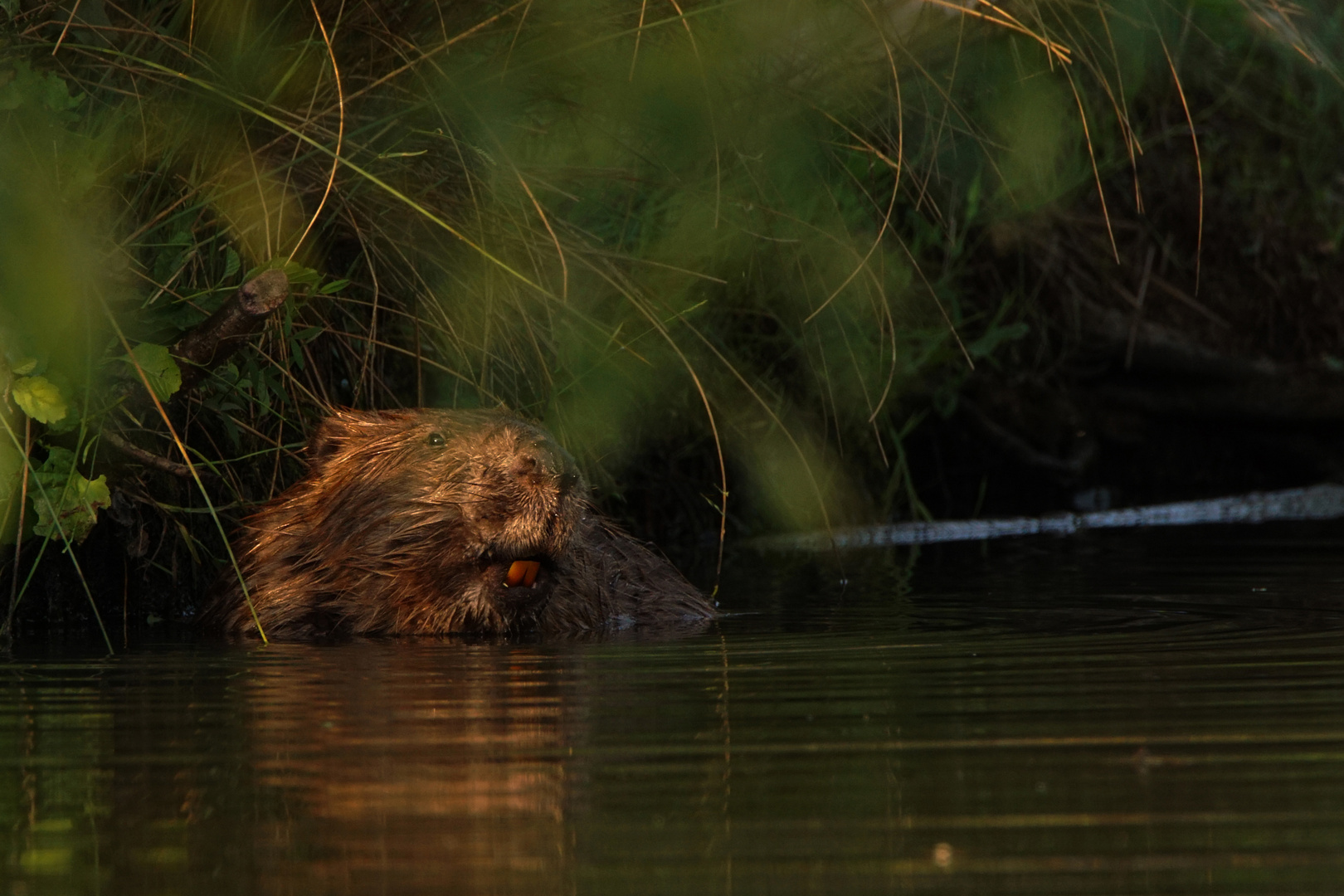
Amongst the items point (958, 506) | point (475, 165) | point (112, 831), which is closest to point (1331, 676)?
point (112, 831)

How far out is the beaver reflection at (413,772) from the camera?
159 cm

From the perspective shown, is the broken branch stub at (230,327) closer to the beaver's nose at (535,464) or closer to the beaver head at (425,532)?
the beaver head at (425,532)

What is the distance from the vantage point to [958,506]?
26.8 ft

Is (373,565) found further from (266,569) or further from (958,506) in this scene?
(958,506)

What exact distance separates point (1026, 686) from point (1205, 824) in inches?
37.1

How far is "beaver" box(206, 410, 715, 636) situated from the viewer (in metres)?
3.65

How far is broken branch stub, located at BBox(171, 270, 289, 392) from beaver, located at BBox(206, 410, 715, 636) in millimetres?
403

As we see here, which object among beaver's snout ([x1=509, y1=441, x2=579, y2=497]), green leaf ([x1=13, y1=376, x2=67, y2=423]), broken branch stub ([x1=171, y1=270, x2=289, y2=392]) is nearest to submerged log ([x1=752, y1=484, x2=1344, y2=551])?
beaver's snout ([x1=509, y1=441, x2=579, y2=497])

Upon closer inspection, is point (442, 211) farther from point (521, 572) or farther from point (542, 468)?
point (521, 572)

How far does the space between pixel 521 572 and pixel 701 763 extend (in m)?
1.71

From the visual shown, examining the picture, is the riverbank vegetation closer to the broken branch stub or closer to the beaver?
the broken branch stub

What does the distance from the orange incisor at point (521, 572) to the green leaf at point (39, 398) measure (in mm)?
906

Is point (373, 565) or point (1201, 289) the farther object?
point (1201, 289)

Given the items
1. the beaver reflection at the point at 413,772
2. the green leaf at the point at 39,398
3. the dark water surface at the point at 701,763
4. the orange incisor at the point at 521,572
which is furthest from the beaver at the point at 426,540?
the green leaf at the point at 39,398
